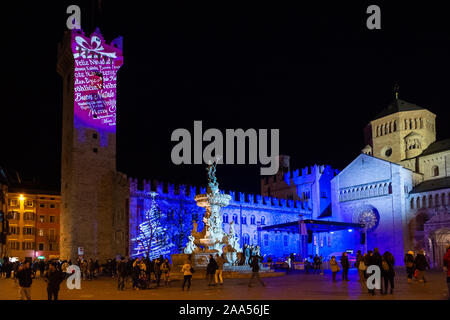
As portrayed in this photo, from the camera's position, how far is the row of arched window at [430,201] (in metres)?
49.9

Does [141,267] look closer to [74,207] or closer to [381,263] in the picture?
[381,263]

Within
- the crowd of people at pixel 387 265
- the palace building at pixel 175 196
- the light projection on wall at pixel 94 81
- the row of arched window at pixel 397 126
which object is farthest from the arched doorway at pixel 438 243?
the light projection on wall at pixel 94 81

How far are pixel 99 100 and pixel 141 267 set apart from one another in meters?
34.5

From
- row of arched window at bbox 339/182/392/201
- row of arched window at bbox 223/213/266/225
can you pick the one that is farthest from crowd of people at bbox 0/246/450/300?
row of arched window at bbox 223/213/266/225

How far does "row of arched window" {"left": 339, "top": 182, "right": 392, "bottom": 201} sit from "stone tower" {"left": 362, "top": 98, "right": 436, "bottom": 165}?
7286 mm

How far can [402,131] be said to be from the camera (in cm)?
6284

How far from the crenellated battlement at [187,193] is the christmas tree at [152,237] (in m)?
2.00

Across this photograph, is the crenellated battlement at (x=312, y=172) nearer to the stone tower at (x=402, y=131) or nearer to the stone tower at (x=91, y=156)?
the stone tower at (x=402, y=131)

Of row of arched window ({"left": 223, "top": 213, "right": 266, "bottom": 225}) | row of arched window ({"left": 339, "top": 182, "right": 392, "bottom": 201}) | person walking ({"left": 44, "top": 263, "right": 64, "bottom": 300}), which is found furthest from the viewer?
row of arched window ({"left": 223, "top": 213, "right": 266, "bottom": 225})

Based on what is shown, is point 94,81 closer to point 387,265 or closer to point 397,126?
point 397,126

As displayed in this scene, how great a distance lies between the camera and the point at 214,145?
144 ft

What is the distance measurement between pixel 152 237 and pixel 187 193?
8.11m

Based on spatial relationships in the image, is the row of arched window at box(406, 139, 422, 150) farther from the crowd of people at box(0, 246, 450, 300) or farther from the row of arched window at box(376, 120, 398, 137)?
the crowd of people at box(0, 246, 450, 300)

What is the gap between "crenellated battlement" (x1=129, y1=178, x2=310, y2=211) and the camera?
51816 mm
